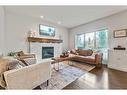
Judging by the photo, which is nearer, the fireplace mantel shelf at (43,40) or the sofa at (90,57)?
the sofa at (90,57)

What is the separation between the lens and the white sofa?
1.75 m

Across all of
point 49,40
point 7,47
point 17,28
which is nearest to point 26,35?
point 17,28

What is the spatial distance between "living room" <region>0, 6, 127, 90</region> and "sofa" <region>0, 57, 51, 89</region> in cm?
2

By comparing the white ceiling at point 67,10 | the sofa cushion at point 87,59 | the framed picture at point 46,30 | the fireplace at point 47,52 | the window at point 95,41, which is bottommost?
the sofa cushion at point 87,59

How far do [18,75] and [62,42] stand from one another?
604 cm

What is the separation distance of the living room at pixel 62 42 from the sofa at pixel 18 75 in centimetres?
2

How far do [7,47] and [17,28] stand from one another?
106 centimetres

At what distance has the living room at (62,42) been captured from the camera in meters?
2.86

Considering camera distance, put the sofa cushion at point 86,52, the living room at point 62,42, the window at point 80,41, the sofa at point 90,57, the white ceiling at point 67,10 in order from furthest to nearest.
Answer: the window at point 80,41 → the sofa cushion at point 86,52 → the sofa at point 90,57 → the white ceiling at point 67,10 → the living room at point 62,42

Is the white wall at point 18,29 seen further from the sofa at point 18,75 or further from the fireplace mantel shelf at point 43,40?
the sofa at point 18,75

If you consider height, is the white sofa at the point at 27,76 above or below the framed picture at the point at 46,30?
below

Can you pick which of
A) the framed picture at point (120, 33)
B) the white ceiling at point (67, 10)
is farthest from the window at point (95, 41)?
the white ceiling at point (67, 10)

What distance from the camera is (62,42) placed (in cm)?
777
